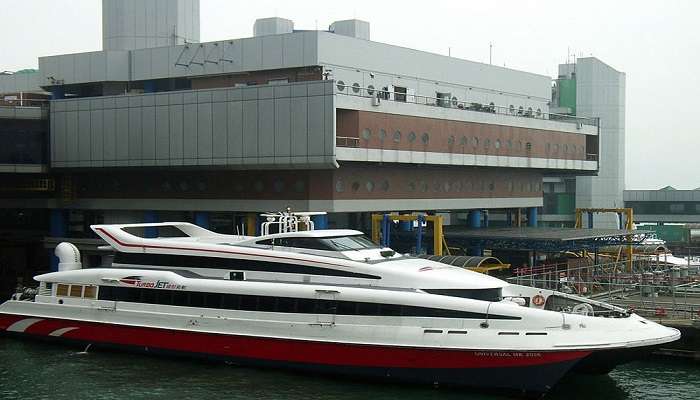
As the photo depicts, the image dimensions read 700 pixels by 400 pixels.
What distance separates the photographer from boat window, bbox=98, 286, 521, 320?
25.1 metres

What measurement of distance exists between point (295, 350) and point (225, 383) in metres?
2.32

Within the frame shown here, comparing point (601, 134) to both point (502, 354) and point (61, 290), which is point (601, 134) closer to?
point (61, 290)

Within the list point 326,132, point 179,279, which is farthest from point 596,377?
point 326,132

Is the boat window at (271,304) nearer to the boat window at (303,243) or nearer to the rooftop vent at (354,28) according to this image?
the boat window at (303,243)

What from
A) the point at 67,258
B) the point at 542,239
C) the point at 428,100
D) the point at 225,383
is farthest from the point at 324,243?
the point at 428,100

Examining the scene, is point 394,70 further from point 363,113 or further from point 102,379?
point 102,379

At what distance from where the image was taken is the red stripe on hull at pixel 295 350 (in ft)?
79.3

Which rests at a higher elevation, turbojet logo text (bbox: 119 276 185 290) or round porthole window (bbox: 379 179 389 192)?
round porthole window (bbox: 379 179 389 192)

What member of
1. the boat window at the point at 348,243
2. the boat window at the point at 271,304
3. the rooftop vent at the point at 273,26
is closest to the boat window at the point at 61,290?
the boat window at the point at 271,304

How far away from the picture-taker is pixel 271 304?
89.5 ft

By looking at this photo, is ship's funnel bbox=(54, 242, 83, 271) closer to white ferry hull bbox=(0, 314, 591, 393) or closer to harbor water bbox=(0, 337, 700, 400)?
white ferry hull bbox=(0, 314, 591, 393)

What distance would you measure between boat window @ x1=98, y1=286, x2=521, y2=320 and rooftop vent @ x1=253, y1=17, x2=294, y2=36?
3540 centimetres

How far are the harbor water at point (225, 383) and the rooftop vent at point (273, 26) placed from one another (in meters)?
36.9

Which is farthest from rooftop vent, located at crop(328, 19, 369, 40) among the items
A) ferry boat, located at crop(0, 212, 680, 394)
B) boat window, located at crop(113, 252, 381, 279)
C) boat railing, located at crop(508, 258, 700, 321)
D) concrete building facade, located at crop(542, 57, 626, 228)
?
boat window, located at crop(113, 252, 381, 279)
